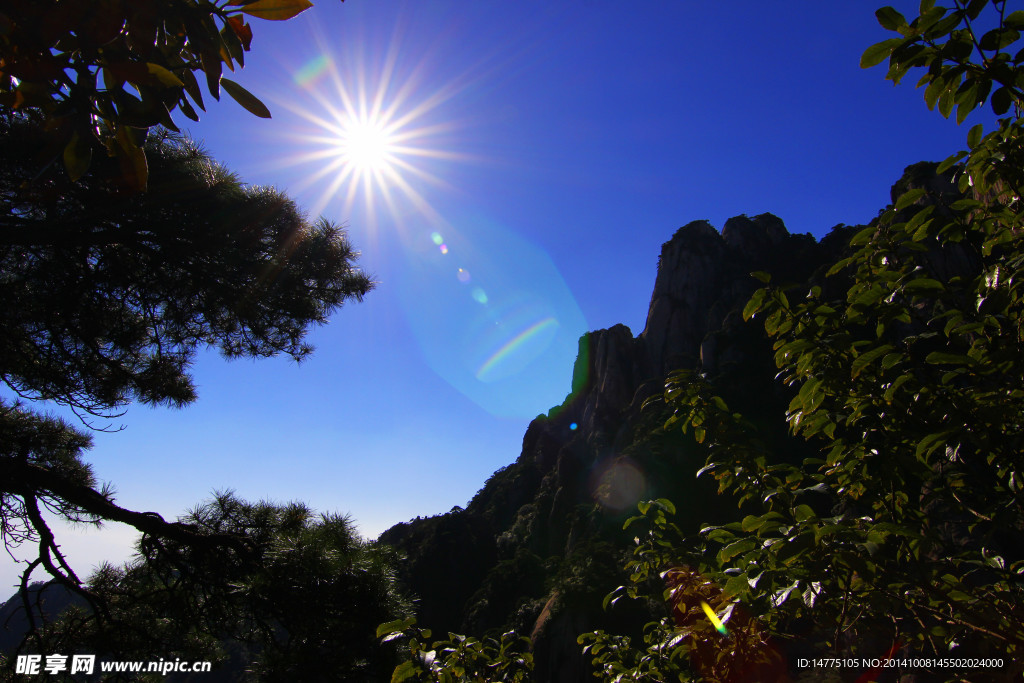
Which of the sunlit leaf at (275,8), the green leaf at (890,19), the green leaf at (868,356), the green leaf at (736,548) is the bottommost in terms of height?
the green leaf at (736,548)

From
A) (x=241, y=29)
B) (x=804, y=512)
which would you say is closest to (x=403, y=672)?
(x=804, y=512)

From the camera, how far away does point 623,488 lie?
3180 centimetres

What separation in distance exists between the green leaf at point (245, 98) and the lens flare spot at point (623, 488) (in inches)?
1256

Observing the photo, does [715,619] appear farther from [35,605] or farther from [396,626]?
[35,605]

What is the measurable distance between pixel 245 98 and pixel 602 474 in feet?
128

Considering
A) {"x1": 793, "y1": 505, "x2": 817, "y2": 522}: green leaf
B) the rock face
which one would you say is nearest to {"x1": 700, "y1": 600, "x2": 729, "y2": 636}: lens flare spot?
{"x1": 793, "y1": 505, "x2": 817, "y2": 522}: green leaf

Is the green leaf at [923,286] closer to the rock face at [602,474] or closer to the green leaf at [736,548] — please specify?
the green leaf at [736,548]

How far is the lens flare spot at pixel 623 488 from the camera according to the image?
102 feet

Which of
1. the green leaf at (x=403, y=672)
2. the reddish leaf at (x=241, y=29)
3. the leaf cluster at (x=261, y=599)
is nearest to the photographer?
the reddish leaf at (x=241, y=29)

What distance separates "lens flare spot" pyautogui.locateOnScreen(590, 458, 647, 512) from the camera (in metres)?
31.1

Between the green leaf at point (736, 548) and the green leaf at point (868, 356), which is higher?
the green leaf at point (868, 356)

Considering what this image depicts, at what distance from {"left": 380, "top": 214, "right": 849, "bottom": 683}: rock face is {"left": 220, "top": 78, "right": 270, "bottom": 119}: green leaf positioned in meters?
28.1

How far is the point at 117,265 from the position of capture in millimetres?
4344

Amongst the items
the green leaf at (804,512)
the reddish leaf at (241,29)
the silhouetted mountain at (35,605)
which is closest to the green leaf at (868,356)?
the green leaf at (804,512)
